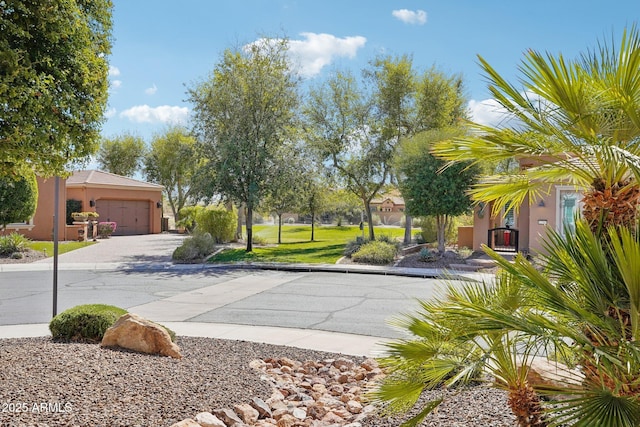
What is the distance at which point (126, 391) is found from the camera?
14.9 ft

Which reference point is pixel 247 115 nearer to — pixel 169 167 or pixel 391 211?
pixel 169 167

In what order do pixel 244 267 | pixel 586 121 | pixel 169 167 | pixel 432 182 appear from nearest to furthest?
pixel 586 121, pixel 244 267, pixel 432 182, pixel 169 167

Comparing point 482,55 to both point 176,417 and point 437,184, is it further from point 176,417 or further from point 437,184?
point 437,184

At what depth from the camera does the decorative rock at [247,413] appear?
178 inches

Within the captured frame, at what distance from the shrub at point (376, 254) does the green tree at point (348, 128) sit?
6.15 meters

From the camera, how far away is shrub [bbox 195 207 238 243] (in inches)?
1087

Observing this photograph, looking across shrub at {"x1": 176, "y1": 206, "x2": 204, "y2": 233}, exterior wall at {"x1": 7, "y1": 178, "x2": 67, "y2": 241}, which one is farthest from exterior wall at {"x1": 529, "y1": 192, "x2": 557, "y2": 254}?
shrub at {"x1": 176, "y1": 206, "x2": 204, "y2": 233}

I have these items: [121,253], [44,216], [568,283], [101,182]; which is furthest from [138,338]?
[101,182]

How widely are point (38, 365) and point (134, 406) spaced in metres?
1.43

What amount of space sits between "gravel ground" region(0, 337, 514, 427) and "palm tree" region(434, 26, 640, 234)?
6.68ft

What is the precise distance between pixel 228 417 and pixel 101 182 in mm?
30767

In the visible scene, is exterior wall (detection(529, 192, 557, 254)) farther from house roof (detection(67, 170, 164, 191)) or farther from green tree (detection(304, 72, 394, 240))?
house roof (detection(67, 170, 164, 191))

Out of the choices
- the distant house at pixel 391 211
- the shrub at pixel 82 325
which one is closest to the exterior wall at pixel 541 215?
the shrub at pixel 82 325

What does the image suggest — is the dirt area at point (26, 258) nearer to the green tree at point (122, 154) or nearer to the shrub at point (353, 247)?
the shrub at point (353, 247)
